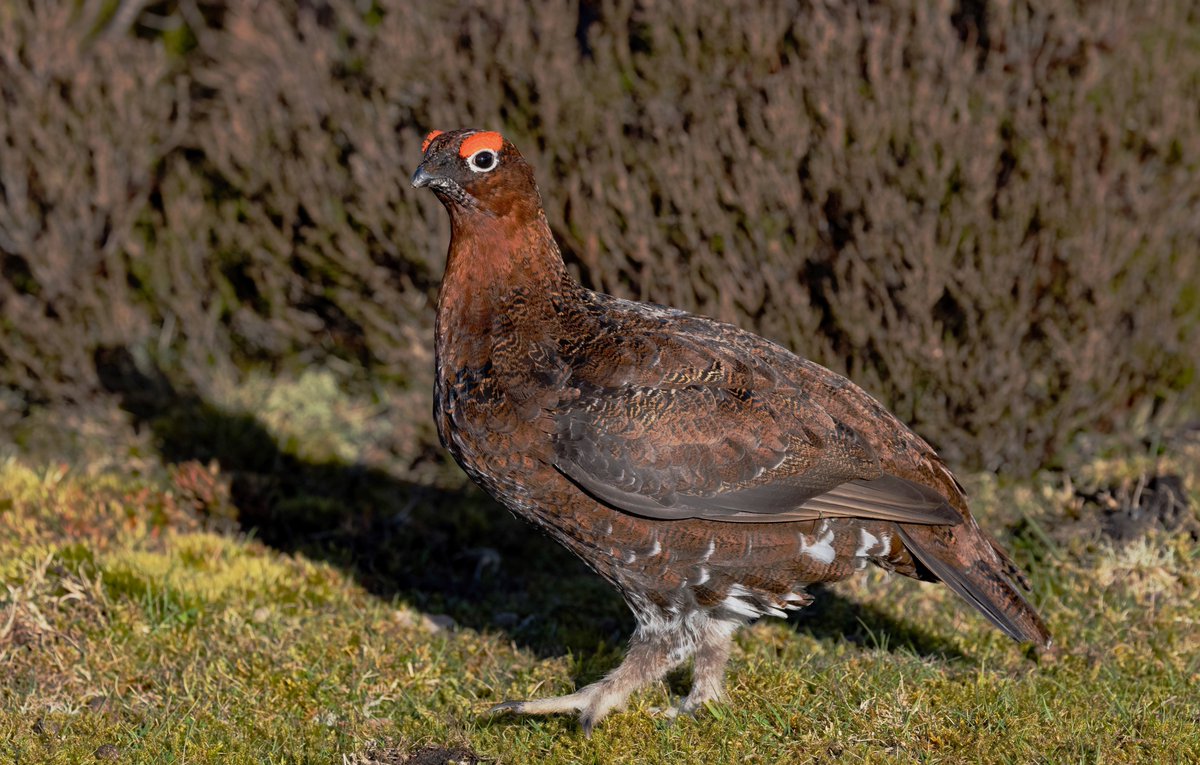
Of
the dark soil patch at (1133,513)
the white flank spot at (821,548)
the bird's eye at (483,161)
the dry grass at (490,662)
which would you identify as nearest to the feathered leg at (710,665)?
the dry grass at (490,662)

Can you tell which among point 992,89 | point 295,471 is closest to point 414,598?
point 295,471

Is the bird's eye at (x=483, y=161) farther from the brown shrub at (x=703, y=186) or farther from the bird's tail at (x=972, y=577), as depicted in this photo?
the brown shrub at (x=703, y=186)

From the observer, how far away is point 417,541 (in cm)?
670

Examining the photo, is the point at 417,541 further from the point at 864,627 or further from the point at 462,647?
the point at 864,627

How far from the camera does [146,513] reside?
646 cm

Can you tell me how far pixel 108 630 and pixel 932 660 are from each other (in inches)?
132

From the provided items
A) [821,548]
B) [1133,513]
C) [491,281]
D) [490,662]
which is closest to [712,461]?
[821,548]

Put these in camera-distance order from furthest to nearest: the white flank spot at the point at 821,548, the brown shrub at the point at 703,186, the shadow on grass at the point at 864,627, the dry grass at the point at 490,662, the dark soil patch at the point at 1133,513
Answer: the brown shrub at the point at 703,186, the dark soil patch at the point at 1133,513, the shadow on grass at the point at 864,627, the white flank spot at the point at 821,548, the dry grass at the point at 490,662

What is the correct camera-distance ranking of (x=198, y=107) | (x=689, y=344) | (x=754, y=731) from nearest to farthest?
1. (x=754, y=731)
2. (x=689, y=344)
3. (x=198, y=107)

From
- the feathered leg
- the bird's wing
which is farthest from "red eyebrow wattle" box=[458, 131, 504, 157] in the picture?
the feathered leg

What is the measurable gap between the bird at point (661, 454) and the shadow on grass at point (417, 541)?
615 mm

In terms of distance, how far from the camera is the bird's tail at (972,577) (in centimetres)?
454

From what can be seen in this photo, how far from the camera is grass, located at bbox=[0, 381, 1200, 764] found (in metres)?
4.25

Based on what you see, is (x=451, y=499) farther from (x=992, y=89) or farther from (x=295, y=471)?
(x=992, y=89)
